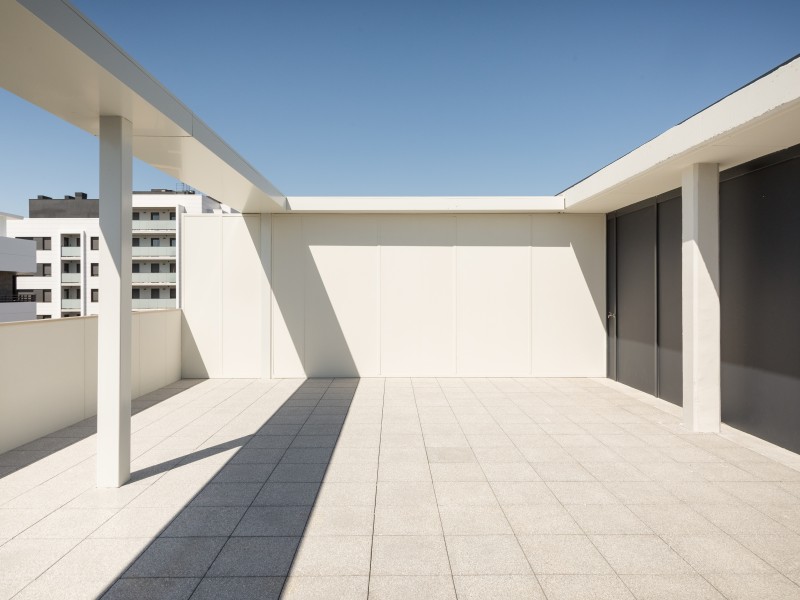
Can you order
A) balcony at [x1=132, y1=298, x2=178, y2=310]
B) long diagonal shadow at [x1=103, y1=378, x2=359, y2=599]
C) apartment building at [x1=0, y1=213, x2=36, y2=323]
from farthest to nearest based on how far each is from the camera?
balcony at [x1=132, y1=298, x2=178, y2=310], apartment building at [x1=0, y1=213, x2=36, y2=323], long diagonal shadow at [x1=103, y1=378, x2=359, y2=599]

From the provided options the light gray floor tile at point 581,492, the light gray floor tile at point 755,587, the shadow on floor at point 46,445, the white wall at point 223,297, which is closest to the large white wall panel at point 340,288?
the white wall at point 223,297

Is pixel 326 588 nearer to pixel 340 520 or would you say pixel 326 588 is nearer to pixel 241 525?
pixel 340 520

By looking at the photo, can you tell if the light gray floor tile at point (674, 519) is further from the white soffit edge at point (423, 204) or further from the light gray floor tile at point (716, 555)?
the white soffit edge at point (423, 204)

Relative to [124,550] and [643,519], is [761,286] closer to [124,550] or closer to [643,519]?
[643,519]

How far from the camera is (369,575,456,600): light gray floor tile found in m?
2.29

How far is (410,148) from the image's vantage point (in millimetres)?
13516

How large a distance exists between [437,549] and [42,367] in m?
4.88

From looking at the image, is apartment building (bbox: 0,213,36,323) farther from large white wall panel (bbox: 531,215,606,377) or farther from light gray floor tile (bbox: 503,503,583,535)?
light gray floor tile (bbox: 503,503,583,535)

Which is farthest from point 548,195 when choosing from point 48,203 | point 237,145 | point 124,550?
point 48,203

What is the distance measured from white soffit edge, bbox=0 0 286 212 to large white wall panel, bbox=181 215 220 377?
333cm

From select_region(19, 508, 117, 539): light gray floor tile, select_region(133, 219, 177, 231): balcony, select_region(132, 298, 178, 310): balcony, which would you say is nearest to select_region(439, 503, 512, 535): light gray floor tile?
select_region(19, 508, 117, 539): light gray floor tile

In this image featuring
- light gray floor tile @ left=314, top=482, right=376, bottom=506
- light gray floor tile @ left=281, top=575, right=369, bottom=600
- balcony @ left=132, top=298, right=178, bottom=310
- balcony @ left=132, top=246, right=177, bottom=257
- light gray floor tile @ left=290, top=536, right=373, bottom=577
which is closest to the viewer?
light gray floor tile @ left=281, top=575, right=369, bottom=600

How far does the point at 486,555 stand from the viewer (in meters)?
2.67

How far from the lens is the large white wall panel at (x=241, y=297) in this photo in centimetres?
838
